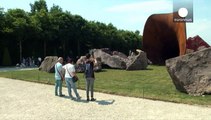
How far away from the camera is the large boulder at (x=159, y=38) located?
4575cm

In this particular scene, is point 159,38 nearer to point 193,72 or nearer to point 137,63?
point 137,63

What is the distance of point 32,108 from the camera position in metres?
13.6

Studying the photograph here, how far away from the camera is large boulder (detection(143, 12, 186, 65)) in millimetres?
45750

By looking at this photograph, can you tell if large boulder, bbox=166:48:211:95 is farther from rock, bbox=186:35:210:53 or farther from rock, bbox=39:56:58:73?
rock, bbox=186:35:210:53

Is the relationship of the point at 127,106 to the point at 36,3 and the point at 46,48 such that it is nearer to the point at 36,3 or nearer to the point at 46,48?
the point at 46,48

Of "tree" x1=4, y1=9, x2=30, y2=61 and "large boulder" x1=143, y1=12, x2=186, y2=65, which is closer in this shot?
"large boulder" x1=143, y1=12, x2=186, y2=65

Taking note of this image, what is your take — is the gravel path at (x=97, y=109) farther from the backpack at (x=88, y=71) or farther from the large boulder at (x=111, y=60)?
the large boulder at (x=111, y=60)

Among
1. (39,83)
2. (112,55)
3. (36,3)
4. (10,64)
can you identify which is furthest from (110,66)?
(36,3)

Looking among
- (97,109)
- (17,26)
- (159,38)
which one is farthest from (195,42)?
(97,109)

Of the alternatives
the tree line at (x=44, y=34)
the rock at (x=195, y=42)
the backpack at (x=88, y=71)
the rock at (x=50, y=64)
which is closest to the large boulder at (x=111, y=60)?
the rock at (x=50, y=64)

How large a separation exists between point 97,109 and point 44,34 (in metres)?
47.2

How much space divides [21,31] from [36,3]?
29658mm

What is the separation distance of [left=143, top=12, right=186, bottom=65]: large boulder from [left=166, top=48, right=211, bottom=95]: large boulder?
2813 cm

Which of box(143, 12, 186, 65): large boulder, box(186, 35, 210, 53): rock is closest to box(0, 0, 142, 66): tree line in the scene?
box(143, 12, 186, 65): large boulder
